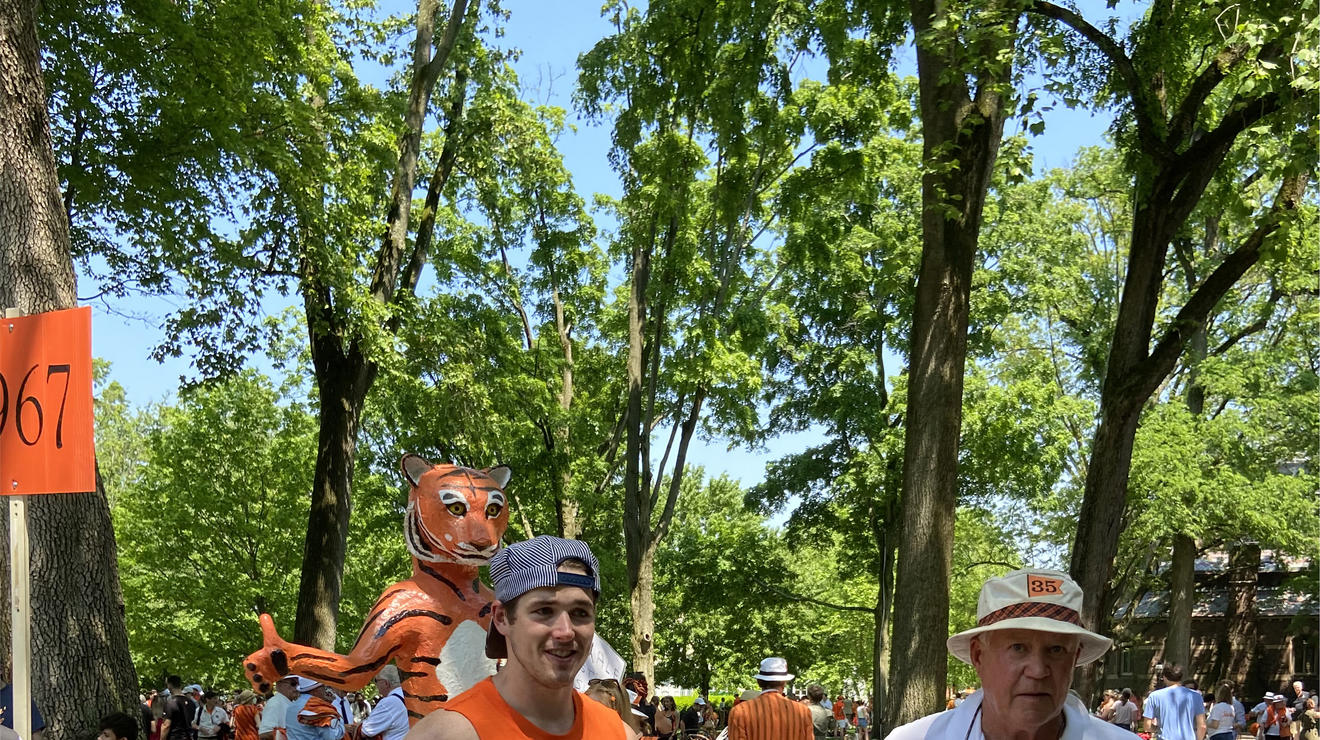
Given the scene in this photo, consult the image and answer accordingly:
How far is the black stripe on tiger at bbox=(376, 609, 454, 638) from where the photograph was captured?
920 cm

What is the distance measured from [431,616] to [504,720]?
20.7 feet

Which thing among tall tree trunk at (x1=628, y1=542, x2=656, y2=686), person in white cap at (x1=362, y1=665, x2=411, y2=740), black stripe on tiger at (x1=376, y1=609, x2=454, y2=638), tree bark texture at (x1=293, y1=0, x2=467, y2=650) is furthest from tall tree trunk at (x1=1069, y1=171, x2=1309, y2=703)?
tall tree trunk at (x1=628, y1=542, x2=656, y2=686)

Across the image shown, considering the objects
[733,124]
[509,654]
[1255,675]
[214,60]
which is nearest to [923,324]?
[733,124]

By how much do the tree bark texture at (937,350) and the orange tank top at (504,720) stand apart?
6956 mm

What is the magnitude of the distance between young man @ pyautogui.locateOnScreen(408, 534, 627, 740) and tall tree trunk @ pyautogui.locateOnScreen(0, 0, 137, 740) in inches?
244

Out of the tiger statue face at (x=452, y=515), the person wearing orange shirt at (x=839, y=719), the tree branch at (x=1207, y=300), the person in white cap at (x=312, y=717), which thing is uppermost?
the tree branch at (x=1207, y=300)

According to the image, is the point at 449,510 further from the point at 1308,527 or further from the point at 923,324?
the point at 1308,527

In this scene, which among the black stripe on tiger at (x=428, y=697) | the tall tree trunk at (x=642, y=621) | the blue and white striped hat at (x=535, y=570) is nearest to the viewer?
the blue and white striped hat at (x=535, y=570)

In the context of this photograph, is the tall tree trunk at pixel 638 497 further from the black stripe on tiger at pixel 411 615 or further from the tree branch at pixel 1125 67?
the black stripe on tiger at pixel 411 615

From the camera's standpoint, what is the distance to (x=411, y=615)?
9266 millimetres

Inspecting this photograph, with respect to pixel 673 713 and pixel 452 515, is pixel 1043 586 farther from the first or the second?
pixel 673 713

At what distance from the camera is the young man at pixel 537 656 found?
3148 mm

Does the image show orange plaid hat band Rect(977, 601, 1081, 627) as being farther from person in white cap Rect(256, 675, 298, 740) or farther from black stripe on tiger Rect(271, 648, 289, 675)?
person in white cap Rect(256, 675, 298, 740)

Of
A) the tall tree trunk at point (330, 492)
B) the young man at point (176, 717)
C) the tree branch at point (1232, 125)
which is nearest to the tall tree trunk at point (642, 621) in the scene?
the tall tree trunk at point (330, 492)
